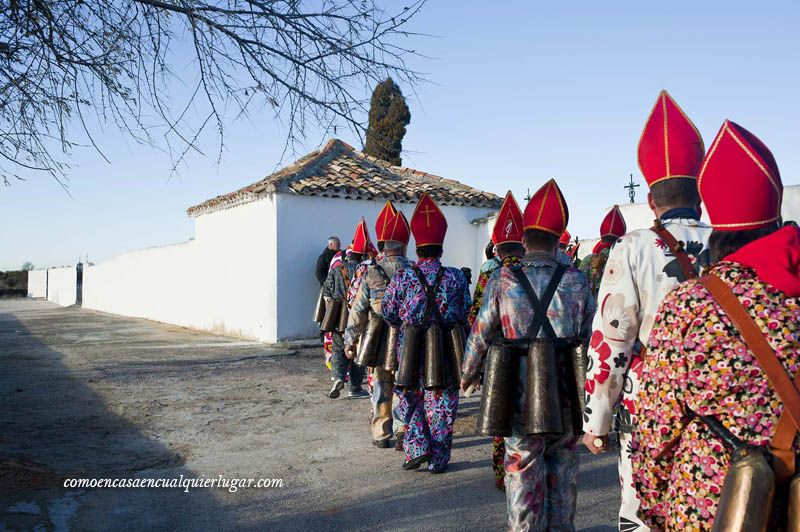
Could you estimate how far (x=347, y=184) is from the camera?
48.4 feet

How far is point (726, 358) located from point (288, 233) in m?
12.8

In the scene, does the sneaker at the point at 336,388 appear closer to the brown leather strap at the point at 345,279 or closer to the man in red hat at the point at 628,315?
the brown leather strap at the point at 345,279

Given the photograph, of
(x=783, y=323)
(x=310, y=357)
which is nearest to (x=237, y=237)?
(x=310, y=357)

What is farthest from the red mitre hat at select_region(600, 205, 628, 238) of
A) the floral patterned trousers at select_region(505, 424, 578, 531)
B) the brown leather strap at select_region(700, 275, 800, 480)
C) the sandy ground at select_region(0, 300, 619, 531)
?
the brown leather strap at select_region(700, 275, 800, 480)

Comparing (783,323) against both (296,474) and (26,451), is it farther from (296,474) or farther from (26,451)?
(26,451)

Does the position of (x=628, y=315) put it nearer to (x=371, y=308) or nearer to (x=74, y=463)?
(x=371, y=308)

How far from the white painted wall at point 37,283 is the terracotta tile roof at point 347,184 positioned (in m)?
40.0

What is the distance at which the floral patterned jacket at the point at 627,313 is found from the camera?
8.23ft

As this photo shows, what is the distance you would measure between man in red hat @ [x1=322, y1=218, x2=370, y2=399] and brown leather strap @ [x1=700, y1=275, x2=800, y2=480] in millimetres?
6718

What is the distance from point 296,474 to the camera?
206 inches

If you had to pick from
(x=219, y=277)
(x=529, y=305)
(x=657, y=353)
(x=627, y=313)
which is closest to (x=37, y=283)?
(x=219, y=277)

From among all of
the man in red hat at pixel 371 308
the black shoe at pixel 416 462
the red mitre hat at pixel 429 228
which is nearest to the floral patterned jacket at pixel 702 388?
the black shoe at pixel 416 462

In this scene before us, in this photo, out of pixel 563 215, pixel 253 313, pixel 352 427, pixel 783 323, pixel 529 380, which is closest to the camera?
pixel 783 323

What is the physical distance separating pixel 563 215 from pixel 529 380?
0.99m
